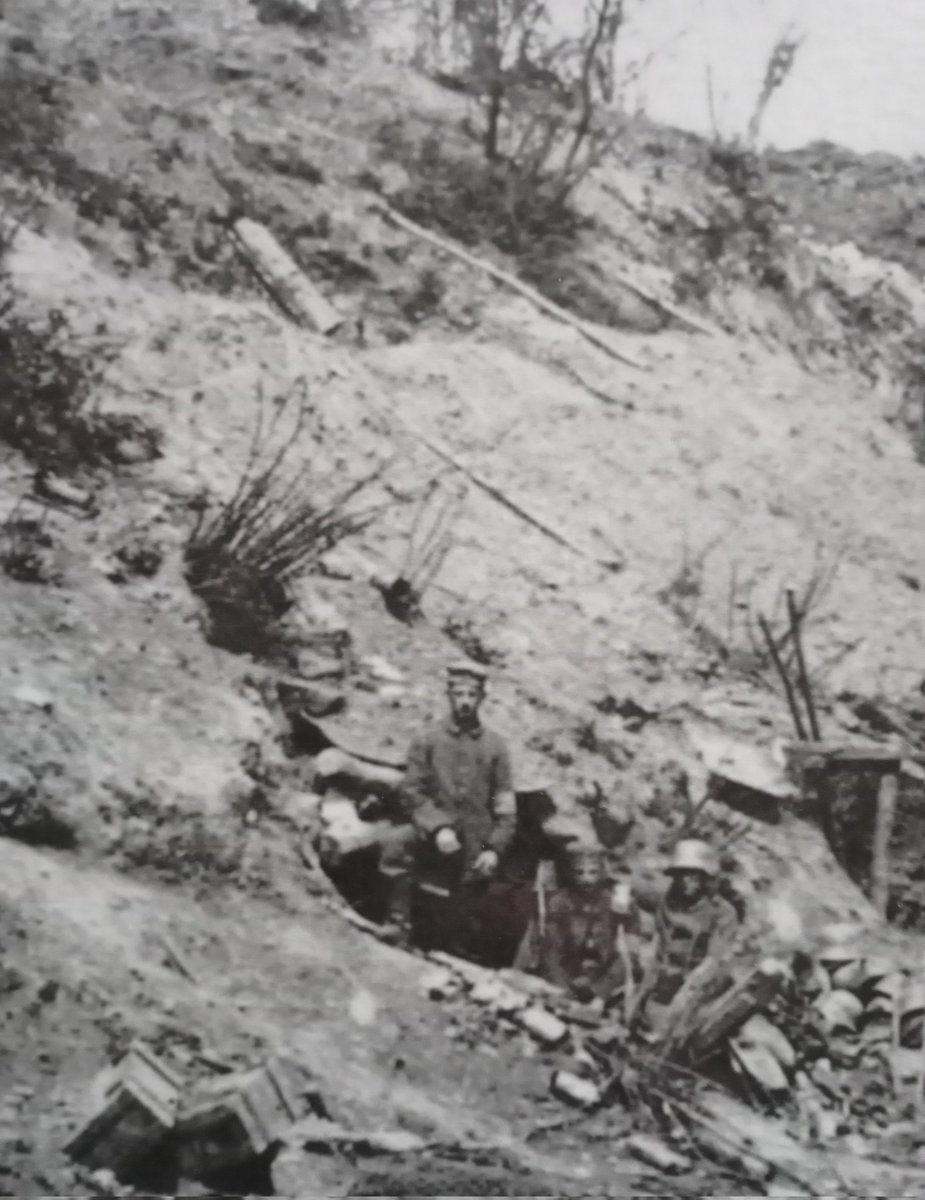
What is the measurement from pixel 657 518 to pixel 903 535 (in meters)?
0.99

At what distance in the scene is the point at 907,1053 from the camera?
9.04 ft

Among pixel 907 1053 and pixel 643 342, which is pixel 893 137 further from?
pixel 907 1053

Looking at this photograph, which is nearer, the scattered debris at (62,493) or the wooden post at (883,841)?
the scattered debris at (62,493)

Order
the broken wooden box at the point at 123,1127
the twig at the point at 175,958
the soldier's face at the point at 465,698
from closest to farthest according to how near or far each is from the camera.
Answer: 1. the broken wooden box at the point at 123,1127
2. the twig at the point at 175,958
3. the soldier's face at the point at 465,698

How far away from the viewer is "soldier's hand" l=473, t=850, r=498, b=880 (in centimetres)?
278

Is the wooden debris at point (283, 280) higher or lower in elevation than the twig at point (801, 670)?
higher

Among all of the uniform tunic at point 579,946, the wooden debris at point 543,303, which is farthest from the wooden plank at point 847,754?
the wooden debris at point 543,303

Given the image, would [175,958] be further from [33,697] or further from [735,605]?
[735,605]

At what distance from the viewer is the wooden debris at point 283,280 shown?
3865 mm

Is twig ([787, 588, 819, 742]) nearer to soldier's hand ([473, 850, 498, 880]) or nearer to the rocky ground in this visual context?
the rocky ground

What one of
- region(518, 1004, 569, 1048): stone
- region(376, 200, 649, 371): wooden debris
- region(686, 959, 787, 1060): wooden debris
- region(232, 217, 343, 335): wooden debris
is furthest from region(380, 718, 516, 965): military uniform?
region(376, 200, 649, 371): wooden debris

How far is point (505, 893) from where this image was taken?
281 cm

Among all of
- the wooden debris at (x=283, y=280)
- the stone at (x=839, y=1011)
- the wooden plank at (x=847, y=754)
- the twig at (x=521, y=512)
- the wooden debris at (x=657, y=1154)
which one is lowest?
the wooden debris at (x=657, y=1154)

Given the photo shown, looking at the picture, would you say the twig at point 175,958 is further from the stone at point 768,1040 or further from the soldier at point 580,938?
the stone at point 768,1040
